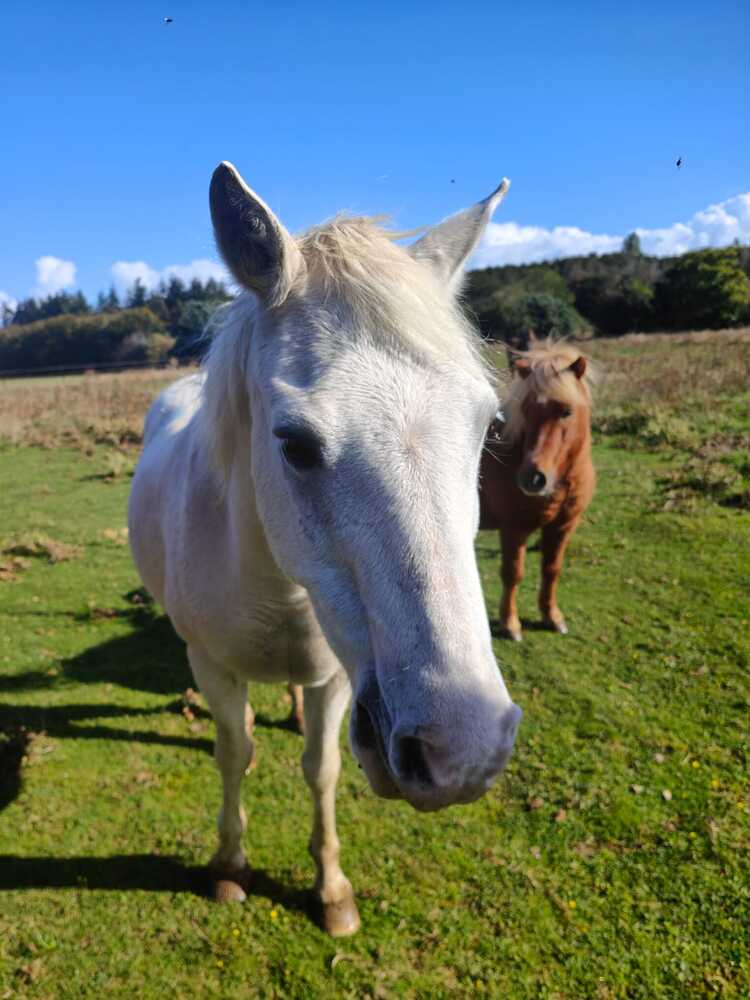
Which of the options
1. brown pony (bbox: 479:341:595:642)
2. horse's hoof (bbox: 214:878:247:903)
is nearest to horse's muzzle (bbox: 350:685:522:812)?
horse's hoof (bbox: 214:878:247:903)

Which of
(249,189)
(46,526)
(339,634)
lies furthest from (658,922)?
(46,526)

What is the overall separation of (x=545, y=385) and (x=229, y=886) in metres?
3.86

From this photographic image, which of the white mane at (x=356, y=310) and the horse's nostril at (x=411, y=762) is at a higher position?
the white mane at (x=356, y=310)

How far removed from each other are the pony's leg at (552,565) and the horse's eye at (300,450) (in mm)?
4055

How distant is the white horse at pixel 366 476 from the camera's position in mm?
1150

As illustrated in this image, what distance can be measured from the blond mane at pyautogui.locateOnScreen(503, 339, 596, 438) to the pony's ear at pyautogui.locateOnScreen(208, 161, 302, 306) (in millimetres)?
2932

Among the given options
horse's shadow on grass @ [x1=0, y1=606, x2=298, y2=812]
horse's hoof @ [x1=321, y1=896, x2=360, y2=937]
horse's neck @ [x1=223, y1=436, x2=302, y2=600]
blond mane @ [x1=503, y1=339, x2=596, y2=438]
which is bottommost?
horse's hoof @ [x1=321, y1=896, x2=360, y2=937]

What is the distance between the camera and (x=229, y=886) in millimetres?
2783

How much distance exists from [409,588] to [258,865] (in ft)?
8.49

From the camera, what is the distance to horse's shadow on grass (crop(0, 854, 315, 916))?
2828mm

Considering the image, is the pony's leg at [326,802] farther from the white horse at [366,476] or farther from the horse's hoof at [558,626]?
the horse's hoof at [558,626]

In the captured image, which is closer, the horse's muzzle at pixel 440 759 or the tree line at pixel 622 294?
the horse's muzzle at pixel 440 759

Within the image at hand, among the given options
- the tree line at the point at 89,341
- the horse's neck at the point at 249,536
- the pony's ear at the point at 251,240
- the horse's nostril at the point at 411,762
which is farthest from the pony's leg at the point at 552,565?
the tree line at the point at 89,341

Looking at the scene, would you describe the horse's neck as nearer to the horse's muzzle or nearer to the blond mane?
the horse's muzzle
